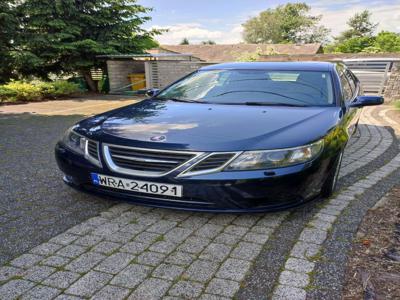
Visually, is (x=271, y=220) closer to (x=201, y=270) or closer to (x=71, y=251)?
(x=201, y=270)

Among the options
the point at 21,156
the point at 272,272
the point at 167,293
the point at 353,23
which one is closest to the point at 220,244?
Result: the point at 272,272

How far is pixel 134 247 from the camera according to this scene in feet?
7.68

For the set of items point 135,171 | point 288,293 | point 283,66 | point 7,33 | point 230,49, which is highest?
point 230,49

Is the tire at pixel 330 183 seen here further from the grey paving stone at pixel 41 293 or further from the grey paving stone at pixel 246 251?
the grey paving stone at pixel 41 293

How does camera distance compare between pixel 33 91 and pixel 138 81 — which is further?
pixel 138 81

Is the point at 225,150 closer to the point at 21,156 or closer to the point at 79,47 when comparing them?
the point at 21,156

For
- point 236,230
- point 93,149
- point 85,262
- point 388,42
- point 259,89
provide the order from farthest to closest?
point 388,42, point 259,89, point 93,149, point 236,230, point 85,262

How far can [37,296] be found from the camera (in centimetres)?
185

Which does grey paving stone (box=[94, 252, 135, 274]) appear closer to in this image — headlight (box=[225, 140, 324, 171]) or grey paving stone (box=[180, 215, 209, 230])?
grey paving stone (box=[180, 215, 209, 230])

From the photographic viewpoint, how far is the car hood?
240 cm

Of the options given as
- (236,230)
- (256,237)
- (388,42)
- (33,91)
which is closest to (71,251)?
(236,230)

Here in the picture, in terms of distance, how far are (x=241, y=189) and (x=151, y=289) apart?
2.96 feet

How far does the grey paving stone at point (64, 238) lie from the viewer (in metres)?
2.41

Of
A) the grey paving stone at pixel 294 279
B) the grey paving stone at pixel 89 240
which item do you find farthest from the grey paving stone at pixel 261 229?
the grey paving stone at pixel 89 240
